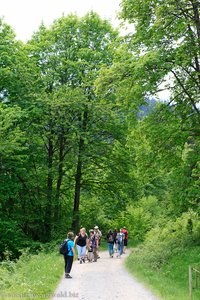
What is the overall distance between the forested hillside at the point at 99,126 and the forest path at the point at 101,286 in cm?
377

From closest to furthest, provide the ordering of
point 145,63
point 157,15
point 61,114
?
point 145,63, point 157,15, point 61,114

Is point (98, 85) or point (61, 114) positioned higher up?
point (61, 114)

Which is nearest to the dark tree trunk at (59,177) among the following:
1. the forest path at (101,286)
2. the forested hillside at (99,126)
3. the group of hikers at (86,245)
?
the forested hillside at (99,126)

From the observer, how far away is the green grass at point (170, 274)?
1223 centimetres

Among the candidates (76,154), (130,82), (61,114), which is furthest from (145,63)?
(76,154)

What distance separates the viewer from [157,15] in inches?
699

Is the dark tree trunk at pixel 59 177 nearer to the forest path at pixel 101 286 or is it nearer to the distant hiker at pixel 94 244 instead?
the distant hiker at pixel 94 244

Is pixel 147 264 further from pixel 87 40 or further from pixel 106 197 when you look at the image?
pixel 87 40

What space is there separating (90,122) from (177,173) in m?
→ 14.5

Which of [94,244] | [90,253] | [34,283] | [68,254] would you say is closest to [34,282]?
[34,283]

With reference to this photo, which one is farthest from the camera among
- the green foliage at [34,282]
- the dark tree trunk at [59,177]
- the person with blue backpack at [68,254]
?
the dark tree trunk at [59,177]

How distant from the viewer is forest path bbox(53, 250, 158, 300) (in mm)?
11548

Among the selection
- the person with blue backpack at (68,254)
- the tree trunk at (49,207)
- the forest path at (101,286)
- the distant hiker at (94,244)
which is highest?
the tree trunk at (49,207)

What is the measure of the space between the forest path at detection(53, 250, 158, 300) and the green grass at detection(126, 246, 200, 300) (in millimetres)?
370
